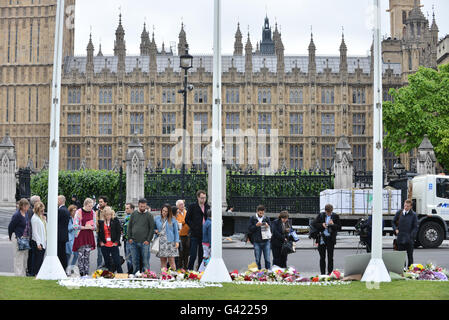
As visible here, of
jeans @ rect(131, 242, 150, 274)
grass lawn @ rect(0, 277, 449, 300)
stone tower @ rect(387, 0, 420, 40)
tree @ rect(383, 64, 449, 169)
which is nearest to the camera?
grass lawn @ rect(0, 277, 449, 300)

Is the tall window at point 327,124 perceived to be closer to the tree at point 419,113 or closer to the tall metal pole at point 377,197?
the tree at point 419,113

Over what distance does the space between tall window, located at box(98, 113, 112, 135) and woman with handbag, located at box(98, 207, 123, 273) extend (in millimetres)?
37384

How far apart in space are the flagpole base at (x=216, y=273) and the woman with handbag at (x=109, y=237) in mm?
2228

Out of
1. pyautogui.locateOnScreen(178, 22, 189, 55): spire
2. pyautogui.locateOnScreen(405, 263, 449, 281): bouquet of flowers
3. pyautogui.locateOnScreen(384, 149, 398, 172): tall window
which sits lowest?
pyautogui.locateOnScreen(405, 263, 449, 281): bouquet of flowers

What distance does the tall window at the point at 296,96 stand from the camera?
47.2 meters

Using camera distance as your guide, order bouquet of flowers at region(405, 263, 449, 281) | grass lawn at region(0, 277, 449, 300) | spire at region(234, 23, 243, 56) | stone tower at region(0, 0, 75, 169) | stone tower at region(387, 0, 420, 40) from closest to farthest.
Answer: grass lawn at region(0, 277, 449, 300), bouquet of flowers at region(405, 263, 449, 281), stone tower at region(0, 0, 75, 169), spire at region(234, 23, 243, 56), stone tower at region(387, 0, 420, 40)

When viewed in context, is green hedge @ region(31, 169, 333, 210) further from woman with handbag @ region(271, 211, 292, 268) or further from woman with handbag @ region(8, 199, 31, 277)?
woman with handbag @ region(8, 199, 31, 277)

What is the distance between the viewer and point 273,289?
8.01m

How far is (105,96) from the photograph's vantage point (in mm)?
47250

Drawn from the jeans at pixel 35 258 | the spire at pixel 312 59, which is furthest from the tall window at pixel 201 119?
the jeans at pixel 35 258

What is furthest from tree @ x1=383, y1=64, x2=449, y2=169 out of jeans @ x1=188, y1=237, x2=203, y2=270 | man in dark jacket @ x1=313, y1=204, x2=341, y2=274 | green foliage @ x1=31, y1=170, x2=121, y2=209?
jeans @ x1=188, y1=237, x2=203, y2=270

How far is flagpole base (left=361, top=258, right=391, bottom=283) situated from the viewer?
28.3 feet

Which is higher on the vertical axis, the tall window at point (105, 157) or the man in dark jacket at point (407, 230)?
the tall window at point (105, 157)
